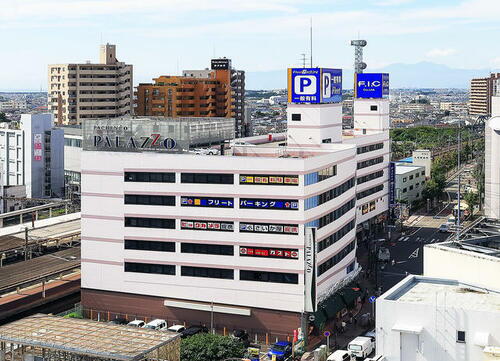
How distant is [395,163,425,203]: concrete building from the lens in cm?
9281

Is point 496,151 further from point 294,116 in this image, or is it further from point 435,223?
point 435,223

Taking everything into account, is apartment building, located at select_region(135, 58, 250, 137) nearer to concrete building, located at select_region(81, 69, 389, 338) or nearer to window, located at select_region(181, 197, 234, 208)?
concrete building, located at select_region(81, 69, 389, 338)

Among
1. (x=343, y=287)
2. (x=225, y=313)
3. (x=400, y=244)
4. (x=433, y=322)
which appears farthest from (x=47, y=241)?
(x=433, y=322)

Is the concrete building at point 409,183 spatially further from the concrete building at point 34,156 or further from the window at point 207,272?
the window at point 207,272

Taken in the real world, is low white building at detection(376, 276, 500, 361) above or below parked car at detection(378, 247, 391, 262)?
above

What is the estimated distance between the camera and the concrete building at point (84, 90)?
13000 centimetres

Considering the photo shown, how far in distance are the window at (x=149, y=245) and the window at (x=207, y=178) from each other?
13.9ft

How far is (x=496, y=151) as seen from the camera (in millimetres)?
36312

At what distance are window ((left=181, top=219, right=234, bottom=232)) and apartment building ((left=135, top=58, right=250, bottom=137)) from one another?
88055 millimetres

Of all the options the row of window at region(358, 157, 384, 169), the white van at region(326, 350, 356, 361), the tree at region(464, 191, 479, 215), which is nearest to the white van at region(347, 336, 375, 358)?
the white van at region(326, 350, 356, 361)

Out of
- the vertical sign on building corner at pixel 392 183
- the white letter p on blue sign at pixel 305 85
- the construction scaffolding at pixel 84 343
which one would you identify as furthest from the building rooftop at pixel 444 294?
the vertical sign on building corner at pixel 392 183

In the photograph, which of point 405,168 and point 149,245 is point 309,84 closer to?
point 149,245

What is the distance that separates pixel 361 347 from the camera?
136ft

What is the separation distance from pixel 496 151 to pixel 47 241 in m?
38.1
